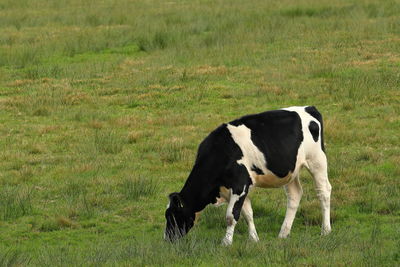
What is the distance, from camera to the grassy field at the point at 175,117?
342 inches

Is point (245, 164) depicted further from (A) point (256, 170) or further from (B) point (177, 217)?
(B) point (177, 217)

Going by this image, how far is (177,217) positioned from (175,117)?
270 inches

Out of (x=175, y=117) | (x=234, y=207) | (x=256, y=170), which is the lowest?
(x=175, y=117)

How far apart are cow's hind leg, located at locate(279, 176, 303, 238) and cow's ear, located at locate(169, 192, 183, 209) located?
4.19ft

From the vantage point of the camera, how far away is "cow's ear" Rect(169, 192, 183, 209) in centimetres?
838

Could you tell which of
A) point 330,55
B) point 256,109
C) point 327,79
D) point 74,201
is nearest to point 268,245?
point 74,201

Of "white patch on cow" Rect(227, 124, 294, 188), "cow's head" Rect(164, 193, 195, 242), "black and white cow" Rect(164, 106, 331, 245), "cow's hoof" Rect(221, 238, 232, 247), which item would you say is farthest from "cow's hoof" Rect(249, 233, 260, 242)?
"cow's head" Rect(164, 193, 195, 242)

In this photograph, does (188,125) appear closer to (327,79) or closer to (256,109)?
(256,109)

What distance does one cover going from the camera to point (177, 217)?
8469mm

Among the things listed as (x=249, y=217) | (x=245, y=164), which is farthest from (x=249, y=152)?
(x=249, y=217)

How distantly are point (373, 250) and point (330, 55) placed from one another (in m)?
12.9

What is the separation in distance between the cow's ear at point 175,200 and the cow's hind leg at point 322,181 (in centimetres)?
156

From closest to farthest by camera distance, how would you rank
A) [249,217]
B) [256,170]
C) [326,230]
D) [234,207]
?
[234,207], [256,170], [249,217], [326,230]

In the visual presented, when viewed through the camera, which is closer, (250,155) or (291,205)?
(250,155)
